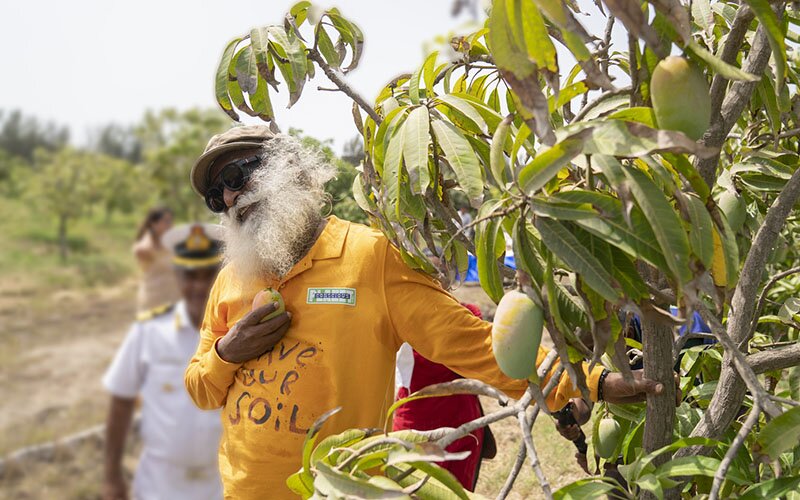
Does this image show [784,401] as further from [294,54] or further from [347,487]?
[294,54]

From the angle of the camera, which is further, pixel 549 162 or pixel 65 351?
pixel 65 351

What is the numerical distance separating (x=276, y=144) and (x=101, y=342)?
380 inches

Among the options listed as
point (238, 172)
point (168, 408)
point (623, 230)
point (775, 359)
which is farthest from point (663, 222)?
point (168, 408)

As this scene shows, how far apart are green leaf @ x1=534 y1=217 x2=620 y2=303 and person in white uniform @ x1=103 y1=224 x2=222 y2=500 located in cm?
130

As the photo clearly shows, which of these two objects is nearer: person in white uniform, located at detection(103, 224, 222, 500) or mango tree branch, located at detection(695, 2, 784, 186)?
mango tree branch, located at detection(695, 2, 784, 186)

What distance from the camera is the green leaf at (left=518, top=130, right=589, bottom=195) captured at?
778 mm

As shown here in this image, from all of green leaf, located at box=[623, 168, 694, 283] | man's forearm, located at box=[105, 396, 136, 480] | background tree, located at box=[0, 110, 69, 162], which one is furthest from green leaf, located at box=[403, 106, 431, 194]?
background tree, located at box=[0, 110, 69, 162]

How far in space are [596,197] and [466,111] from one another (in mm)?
319

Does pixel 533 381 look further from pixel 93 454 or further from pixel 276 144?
pixel 93 454

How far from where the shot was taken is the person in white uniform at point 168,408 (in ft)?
6.30

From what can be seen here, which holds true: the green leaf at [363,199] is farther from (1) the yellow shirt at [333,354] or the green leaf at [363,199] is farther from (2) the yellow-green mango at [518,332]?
(2) the yellow-green mango at [518,332]

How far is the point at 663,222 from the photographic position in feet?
2.52

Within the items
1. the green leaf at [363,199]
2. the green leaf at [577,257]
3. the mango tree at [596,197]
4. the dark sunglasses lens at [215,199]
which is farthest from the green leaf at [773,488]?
the dark sunglasses lens at [215,199]

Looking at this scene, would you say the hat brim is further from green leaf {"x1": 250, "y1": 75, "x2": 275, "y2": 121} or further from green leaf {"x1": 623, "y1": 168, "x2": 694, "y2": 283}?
green leaf {"x1": 623, "y1": 168, "x2": 694, "y2": 283}
